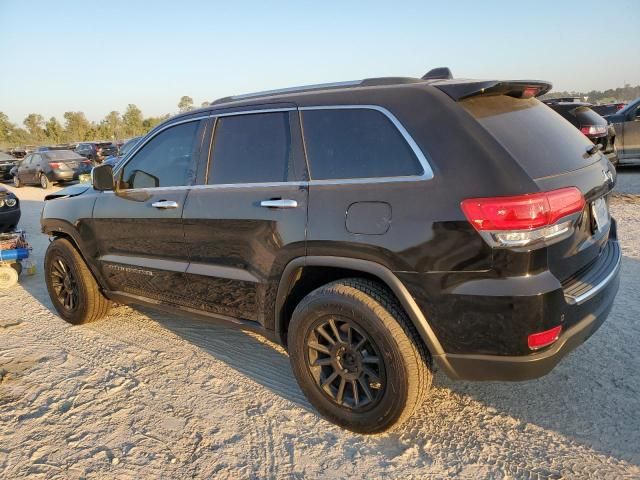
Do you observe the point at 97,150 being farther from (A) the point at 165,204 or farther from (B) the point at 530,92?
(B) the point at 530,92

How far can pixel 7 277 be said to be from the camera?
19.5ft

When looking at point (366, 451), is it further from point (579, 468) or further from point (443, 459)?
point (579, 468)

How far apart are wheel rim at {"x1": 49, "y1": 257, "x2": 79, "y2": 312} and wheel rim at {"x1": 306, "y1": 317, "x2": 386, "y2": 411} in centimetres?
271

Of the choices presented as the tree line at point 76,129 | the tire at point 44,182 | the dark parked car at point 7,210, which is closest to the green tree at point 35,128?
the tree line at point 76,129

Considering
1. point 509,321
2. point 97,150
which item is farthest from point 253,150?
point 97,150

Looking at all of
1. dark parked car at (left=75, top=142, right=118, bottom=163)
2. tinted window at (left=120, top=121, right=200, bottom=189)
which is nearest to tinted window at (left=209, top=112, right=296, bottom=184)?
tinted window at (left=120, top=121, right=200, bottom=189)

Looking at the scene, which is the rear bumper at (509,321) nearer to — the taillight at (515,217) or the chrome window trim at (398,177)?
the taillight at (515,217)

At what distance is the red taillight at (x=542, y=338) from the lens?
2256mm

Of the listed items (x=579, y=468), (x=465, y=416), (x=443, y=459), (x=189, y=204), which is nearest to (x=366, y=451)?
(x=443, y=459)

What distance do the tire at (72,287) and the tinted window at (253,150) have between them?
6.10ft

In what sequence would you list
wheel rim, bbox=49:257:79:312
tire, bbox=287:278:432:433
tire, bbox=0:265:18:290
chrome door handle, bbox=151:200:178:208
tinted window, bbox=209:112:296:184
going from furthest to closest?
tire, bbox=0:265:18:290 < wheel rim, bbox=49:257:79:312 < chrome door handle, bbox=151:200:178:208 < tinted window, bbox=209:112:296:184 < tire, bbox=287:278:432:433

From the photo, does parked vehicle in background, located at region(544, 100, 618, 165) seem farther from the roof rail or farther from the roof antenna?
the roof rail

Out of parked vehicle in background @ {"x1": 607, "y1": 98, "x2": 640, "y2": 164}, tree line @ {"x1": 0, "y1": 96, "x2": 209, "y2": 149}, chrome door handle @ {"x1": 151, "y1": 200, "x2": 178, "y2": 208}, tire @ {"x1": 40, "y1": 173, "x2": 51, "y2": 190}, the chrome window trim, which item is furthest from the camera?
tree line @ {"x1": 0, "y1": 96, "x2": 209, "y2": 149}

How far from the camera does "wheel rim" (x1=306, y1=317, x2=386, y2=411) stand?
2.67 m
